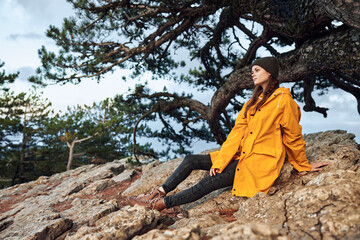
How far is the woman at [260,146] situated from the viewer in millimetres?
2723

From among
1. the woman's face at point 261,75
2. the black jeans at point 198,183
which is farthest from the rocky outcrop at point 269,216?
the woman's face at point 261,75

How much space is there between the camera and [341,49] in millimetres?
3621

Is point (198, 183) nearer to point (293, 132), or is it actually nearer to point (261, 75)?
point (293, 132)

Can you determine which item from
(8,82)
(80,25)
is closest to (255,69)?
(80,25)

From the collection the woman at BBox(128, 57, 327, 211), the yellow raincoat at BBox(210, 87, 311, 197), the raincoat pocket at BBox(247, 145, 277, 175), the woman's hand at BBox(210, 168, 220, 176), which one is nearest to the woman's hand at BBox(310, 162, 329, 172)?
the woman at BBox(128, 57, 327, 211)

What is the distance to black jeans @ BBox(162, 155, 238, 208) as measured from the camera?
2.93 m

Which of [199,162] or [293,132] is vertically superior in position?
[199,162]

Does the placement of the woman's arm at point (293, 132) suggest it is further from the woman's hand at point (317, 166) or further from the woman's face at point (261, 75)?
the woman's face at point (261, 75)

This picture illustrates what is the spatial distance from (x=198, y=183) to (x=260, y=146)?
903 millimetres

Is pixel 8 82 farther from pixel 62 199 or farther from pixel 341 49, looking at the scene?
pixel 341 49

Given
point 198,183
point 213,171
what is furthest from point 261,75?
point 198,183

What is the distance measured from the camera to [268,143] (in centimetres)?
274

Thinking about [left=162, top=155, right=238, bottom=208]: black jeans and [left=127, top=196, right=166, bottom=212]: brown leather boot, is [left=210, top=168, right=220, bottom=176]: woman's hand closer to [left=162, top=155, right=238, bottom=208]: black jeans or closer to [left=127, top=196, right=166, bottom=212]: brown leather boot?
[left=162, top=155, right=238, bottom=208]: black jeans

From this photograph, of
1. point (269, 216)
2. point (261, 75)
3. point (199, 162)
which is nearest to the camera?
point (269, 216)
